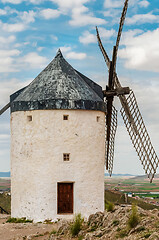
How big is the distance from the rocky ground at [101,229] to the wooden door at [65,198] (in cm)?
92

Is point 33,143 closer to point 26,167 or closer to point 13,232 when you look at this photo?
point 26,167

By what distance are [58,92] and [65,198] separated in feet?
15.4

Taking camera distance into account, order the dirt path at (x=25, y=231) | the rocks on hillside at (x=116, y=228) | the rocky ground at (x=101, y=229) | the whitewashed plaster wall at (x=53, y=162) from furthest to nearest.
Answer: the whitewashed plaster wall at (x=53, y=162)
the dirt path at (x=25, y=231)
the rocky ground at (x=101, y=229)
the rocks on hillside at (x=116, y=228)

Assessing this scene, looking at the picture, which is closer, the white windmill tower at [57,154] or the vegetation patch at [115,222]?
the vegetation patch at [115,222]

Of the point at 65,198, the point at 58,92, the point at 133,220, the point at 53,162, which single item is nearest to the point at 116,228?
the point at 133,220

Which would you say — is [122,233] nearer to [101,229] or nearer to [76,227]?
[101,229]

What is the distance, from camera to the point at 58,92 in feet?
64.6

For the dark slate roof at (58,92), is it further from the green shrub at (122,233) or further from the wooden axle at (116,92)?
the green shrub at (122,233)

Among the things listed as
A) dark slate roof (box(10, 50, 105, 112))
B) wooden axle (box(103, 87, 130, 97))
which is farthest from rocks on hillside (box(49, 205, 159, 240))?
wooden axle (box(103, 87, 130, 97))

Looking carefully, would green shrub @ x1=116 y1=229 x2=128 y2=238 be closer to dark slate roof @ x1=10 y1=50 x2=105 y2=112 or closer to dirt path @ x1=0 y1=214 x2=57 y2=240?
dirt path @ x1=0 y1=214 x2=57 y2=240

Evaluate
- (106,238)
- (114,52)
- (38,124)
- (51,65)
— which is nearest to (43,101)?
(38,124)

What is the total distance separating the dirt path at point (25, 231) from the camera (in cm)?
Answer: 1667

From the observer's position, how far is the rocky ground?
45.3 ft

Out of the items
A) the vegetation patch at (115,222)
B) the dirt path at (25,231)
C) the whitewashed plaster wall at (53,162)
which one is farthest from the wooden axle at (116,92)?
the vegetation patch at (115,222)
